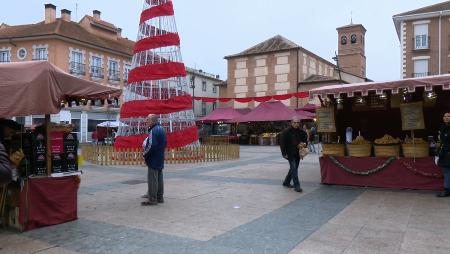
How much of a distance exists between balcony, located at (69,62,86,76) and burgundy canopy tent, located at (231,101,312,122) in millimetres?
15272

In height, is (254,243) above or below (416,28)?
below

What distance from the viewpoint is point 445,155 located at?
8.27 m

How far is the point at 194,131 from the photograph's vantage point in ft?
55.2

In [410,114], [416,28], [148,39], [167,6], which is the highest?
[416,28]

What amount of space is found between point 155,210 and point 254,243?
263cm

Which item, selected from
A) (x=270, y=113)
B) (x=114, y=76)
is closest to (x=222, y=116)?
(x=270, y=113)

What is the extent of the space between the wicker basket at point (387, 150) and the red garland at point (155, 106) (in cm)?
845

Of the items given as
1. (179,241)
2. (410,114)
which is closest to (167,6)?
(410,114)

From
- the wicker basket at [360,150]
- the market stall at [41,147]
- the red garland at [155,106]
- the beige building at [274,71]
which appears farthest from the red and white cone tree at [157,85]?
the beige building at [274,71]

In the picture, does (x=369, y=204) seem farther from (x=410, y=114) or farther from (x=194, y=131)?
(x=194, y=131)

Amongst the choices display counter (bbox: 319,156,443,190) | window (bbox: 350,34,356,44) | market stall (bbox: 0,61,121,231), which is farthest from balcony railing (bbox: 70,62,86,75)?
window (bbox: 350,34,356,44)

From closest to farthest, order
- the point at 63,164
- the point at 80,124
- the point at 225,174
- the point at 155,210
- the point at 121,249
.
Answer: the point at 121,249, the point at 63,164, the point at 155,210, the point at 225,174, the point at 80,124

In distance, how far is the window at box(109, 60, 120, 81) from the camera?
4194cm

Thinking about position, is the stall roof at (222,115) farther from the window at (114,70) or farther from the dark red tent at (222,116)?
the window at (114,70)
